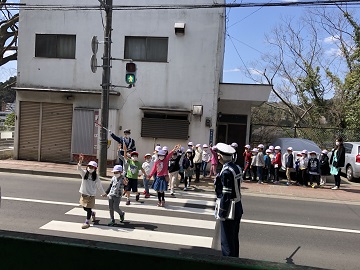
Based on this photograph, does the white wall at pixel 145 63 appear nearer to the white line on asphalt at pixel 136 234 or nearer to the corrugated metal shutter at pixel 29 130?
the corrugated metal shutter at pixel 29 130

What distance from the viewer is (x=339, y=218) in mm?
8688

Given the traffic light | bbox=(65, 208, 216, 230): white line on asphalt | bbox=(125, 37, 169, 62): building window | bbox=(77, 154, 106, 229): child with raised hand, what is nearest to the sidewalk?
the traffic light

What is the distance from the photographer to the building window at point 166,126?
49.0 feet

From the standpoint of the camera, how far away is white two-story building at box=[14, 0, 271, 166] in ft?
48.4

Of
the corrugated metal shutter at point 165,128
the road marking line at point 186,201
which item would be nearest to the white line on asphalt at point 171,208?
the road marking line at point 186,201

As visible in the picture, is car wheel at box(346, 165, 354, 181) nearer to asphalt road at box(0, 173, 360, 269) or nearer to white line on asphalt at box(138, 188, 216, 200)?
asphalt road at box(0, 173, 360, 269)

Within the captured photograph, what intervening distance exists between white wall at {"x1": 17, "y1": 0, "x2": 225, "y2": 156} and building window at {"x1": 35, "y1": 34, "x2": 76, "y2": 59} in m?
0.22

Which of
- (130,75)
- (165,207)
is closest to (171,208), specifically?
(165,207)

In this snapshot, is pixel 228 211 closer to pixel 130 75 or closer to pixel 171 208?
pixel 171 208

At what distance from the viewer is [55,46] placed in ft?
51.3

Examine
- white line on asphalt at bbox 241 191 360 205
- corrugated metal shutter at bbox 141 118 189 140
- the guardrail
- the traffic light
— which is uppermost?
the traffic light

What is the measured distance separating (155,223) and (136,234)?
0.84 metres

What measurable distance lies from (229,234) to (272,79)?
1130 inches

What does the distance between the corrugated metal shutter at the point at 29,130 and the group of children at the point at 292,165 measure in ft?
31.0
